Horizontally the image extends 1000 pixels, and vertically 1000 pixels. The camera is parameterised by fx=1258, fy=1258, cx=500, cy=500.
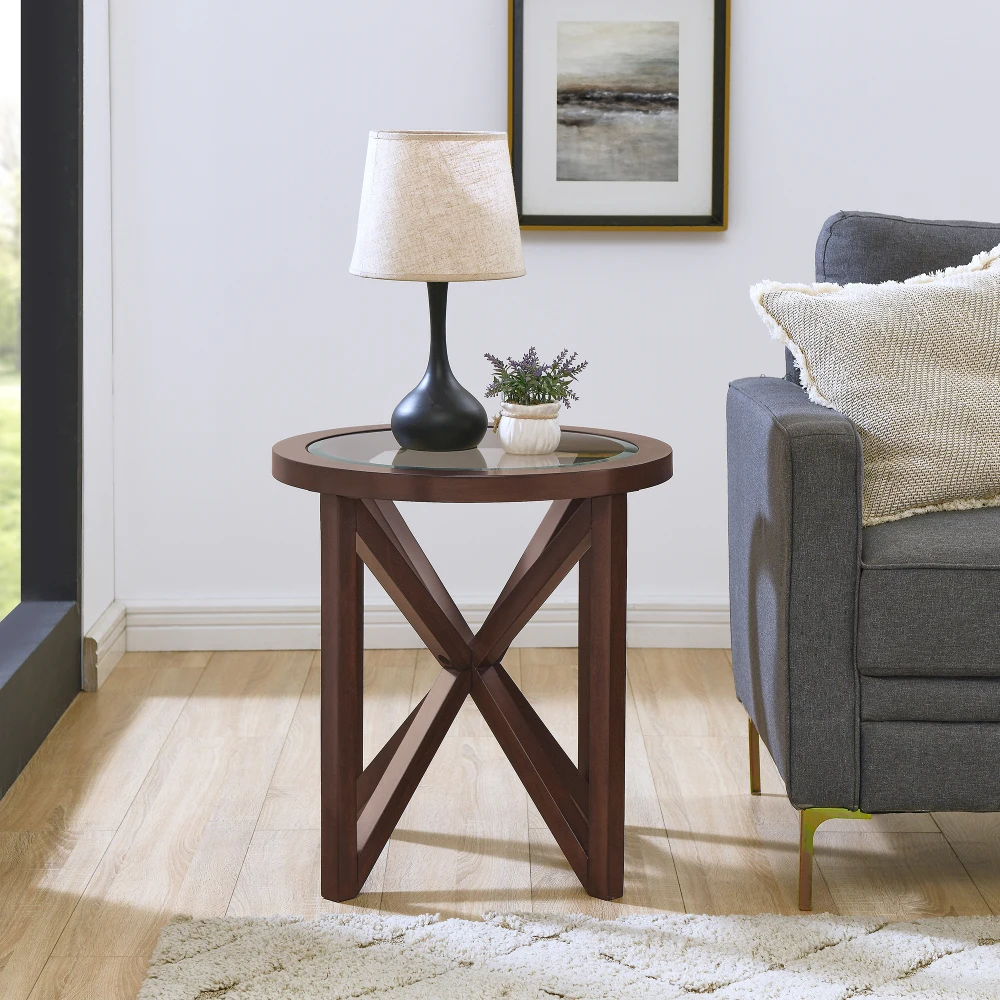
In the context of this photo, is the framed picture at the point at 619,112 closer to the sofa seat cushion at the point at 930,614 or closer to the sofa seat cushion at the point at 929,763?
the sofa seat cushion at the point at 930,614

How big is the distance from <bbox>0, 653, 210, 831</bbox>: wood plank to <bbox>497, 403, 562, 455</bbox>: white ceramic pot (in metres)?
0.94

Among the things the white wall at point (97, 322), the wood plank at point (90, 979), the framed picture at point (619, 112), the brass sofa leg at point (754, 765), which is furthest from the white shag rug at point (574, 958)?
the framed picture at point (619, 112)

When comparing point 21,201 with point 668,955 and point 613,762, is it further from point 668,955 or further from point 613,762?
point 668,955

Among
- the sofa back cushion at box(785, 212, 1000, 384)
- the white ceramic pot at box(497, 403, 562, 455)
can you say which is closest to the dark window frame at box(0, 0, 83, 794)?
the white ceramic pot at box(497, 403, 562, 455)

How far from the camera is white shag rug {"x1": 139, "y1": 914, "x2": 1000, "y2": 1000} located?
1586 millimetres

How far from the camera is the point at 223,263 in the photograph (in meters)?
2.96

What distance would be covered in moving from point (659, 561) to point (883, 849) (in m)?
A: 1.19

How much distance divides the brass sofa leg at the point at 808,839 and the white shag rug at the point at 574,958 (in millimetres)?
42

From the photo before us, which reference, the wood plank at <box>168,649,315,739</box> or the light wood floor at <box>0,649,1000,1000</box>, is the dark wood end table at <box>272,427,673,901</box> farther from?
the wood plank at <box>168,649,315,739</box>

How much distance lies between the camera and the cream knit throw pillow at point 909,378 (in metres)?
1.91

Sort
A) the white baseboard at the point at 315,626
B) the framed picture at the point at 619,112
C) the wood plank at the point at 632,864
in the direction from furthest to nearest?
the white baseboard at the point at 315,626, the framed picture at the point at 619,112, the wood plank at the point at 632,864

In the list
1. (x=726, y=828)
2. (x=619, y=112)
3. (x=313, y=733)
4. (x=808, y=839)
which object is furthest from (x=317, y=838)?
(x=619, y=112)

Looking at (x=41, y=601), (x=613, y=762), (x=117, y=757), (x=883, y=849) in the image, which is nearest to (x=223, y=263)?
(x=41, y=601)

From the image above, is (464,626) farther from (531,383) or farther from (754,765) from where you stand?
(754,765)
